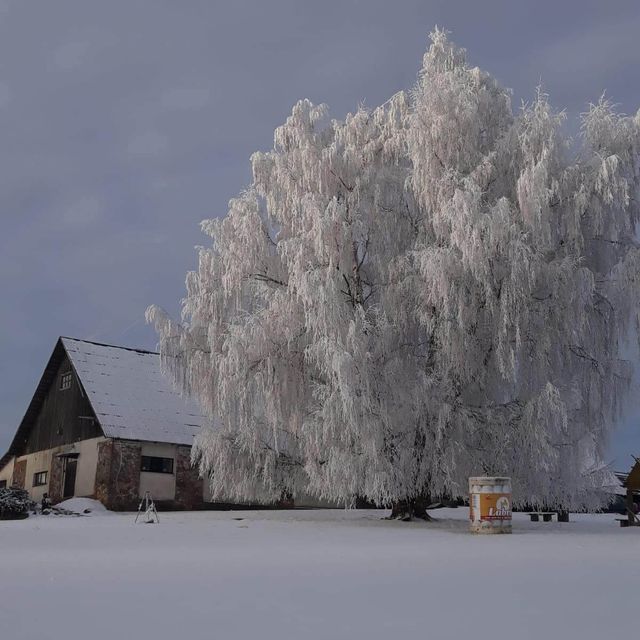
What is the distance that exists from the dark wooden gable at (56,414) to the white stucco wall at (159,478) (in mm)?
2073

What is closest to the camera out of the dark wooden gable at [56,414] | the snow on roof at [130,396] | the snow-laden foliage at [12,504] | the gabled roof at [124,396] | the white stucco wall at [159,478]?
the snow-laden foliage at [12,504]

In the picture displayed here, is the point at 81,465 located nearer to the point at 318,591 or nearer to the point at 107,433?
the point at 107,433

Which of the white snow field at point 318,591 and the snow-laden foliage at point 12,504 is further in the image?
the snow-laden foliage at point 12,504

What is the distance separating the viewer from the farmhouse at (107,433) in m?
29.6

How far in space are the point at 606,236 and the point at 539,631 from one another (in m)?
14.9

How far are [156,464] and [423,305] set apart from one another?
16.6m

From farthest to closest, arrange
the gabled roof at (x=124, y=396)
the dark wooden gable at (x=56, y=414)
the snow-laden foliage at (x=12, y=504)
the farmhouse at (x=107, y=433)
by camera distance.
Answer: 1. the dark wooden gable at (x=56, y=414)
2. the gabled roof at (x=124, y=396)
3. the farmhouse at (x=107, y=433)
4. the snow-laden foliage at (x=12, y=504)

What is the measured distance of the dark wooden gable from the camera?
31.8 metres

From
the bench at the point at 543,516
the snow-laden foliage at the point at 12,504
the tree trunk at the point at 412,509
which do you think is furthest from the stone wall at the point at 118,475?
the bench at the point at 543,516

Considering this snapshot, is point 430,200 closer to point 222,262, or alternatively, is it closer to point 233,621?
point 222,262

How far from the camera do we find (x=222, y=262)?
2031 cm

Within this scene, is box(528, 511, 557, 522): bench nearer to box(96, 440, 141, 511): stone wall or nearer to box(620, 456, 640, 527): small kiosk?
box(620, 456, 640, 527): small kiosk

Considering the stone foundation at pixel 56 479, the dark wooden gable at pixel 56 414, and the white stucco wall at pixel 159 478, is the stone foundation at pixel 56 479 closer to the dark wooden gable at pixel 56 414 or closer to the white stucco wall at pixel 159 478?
the dark wooden gable at pixel 56 414

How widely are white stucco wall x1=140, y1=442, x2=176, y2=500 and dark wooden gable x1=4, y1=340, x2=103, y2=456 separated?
2.07m
